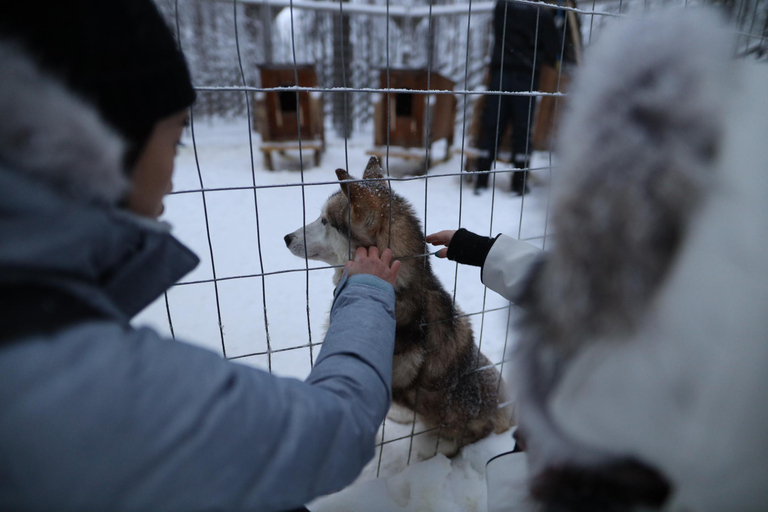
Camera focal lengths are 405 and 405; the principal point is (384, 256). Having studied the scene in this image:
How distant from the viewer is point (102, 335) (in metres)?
0.48

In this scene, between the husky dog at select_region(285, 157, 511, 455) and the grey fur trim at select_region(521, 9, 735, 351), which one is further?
the husky dog at select_region(285, 157, 511, 455)

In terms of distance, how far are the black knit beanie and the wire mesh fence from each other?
0.27m

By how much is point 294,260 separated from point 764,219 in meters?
2.51

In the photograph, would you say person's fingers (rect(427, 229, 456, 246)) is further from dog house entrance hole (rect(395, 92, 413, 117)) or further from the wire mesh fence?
dog house entrance hole (rect(395, 92, 413, 117))

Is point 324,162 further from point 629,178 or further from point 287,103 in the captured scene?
point 629,178

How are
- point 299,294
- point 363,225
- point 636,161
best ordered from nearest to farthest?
point 636,161 < point 363,225 < point 299,294

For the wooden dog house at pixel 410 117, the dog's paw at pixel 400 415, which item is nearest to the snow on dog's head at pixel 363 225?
the dog's paw at pixel 400 415

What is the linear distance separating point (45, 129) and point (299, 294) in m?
2.28

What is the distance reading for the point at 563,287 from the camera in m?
0.49

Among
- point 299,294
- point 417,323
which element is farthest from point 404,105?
point 417,323

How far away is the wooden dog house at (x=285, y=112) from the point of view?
5.20 m

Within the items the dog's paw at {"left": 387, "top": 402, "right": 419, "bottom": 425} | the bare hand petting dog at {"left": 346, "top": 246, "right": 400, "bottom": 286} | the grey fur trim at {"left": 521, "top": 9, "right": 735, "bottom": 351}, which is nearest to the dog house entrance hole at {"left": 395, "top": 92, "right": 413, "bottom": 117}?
the dog's paw at {"left": 387, "top": 402, "right": 419, "bottom": 425}

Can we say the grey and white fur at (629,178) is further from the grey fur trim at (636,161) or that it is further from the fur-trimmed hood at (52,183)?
the fur-trimmed hood at (52,183)

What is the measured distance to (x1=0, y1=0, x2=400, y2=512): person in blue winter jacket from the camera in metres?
0.43
